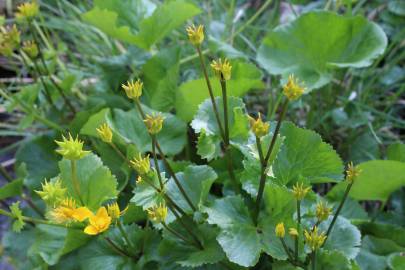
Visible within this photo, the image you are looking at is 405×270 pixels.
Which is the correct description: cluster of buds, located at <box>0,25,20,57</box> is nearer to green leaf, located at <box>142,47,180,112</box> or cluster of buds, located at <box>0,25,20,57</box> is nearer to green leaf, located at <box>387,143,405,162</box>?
green leaf, located at <box>142,47,180,112</box>

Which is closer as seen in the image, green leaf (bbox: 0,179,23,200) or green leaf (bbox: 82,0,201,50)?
green leaf (bbox: 0,179,23,200)

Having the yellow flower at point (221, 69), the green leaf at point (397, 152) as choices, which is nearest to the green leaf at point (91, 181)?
the yellow flower at point (221, 69)

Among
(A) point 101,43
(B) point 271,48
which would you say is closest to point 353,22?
(B) point 271,48

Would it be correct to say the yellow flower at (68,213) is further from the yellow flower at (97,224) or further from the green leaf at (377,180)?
the green leaf at (377,180)

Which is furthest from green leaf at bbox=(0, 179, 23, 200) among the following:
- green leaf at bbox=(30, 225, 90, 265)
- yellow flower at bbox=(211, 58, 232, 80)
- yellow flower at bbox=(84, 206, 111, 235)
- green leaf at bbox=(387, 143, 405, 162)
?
green leaf at bbox=(387, 143, 405, 162)

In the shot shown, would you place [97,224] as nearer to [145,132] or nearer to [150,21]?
[145,132]

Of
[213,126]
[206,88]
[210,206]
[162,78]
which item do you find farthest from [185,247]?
[162,78]
